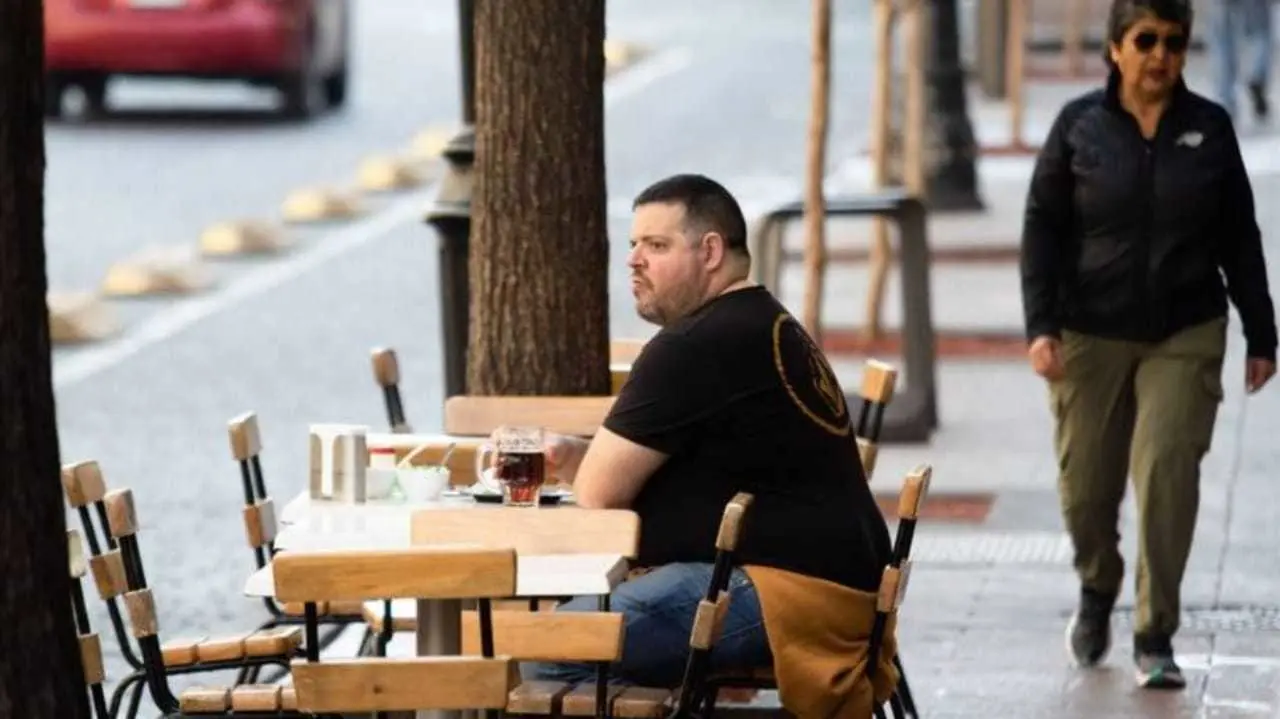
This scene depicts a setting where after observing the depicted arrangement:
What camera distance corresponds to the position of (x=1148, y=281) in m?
8.90

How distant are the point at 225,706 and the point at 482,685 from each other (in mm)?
1066

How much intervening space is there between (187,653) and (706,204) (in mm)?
1548

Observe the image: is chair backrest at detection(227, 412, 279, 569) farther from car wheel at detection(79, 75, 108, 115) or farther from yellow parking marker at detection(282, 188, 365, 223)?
car wheel at detection(79, 75, 108, 115)

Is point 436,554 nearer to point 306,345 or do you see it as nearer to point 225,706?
point 225,706

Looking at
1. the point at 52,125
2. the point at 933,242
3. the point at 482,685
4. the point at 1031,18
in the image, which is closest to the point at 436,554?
the point at 482,685

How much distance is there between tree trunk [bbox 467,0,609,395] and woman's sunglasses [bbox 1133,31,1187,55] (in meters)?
1.39

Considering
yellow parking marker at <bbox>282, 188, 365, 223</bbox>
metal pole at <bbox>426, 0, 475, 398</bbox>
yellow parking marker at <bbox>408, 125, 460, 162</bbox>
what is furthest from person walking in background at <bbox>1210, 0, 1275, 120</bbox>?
metal pole at <bbox>426, 0, 475, 398</bbox>

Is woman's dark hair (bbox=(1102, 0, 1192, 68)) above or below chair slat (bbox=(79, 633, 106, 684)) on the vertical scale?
above

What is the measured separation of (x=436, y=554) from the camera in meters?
6.19

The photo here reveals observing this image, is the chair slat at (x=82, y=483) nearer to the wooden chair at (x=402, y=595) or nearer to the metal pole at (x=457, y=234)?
the wooden chair at (x=402, y=595)

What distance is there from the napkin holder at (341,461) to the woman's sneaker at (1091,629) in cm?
259

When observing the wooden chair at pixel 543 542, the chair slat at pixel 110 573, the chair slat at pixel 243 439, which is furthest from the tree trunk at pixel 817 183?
the wooden chair at pixel 543 542

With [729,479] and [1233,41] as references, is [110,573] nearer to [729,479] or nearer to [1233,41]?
[729,479]

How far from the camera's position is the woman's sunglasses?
880 cm
